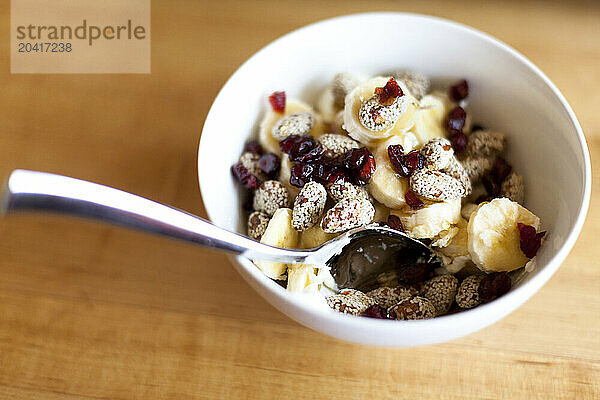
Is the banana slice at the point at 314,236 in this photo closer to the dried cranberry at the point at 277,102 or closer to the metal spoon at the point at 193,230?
the metal spoon at the point at 193,230

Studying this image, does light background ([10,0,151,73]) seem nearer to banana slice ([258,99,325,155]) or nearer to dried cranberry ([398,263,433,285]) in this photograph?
banana slice ([258,99,325,155])

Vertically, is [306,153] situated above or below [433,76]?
below

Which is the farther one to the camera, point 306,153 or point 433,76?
point 433,76

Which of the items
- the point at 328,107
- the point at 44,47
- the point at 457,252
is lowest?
the point at 457,252

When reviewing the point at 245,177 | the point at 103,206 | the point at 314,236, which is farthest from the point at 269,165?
the point at 103,206

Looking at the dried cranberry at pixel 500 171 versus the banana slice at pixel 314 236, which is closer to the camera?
the banana slice at pixel 314 236

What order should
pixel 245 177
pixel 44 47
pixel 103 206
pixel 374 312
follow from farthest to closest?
pixel 44 47, pixel 245 177, pixel 374 312, pixel 103 206

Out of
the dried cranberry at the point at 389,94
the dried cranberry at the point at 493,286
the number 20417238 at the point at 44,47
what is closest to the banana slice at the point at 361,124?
the dried cranberry at the point at 389,94

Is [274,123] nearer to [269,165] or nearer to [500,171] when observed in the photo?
[269,165]
